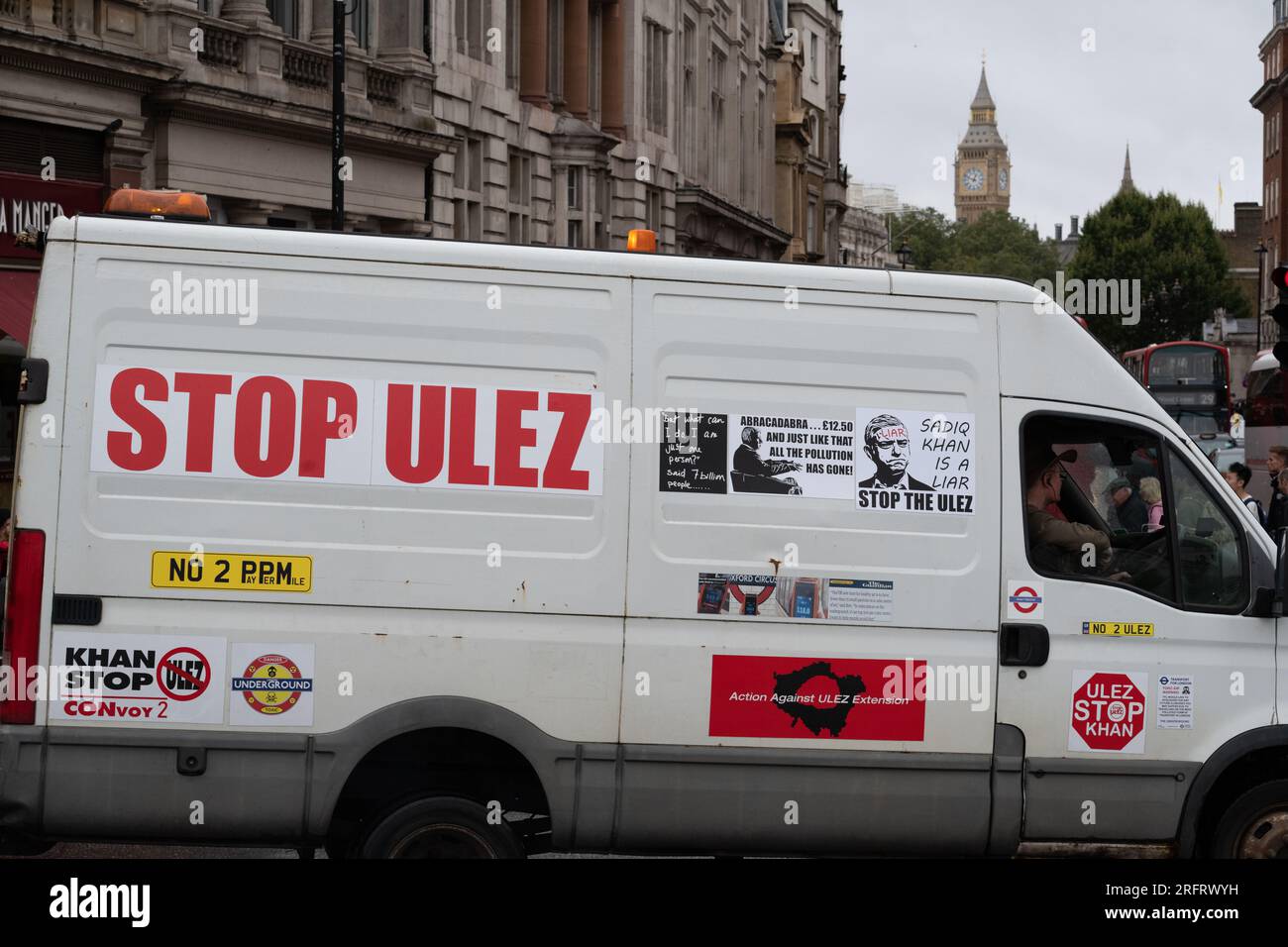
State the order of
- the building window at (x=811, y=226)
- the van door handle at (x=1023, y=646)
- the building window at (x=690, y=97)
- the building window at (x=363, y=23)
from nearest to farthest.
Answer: the van door handle at (x=1023, y=646) → the building window at (x=363, y=23) → the building window at (x=690, y=97) → the building window at (x=811, y=226)

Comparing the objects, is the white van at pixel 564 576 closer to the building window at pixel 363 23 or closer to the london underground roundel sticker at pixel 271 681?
the london underground roundel sticker at pixel 271 681

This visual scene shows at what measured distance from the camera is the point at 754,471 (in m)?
6.68

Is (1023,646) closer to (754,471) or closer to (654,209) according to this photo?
(754,471)

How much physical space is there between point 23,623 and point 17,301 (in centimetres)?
1160

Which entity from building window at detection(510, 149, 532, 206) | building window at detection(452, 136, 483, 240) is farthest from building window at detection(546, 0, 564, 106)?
building window at detection(452, 136, 483, 240)

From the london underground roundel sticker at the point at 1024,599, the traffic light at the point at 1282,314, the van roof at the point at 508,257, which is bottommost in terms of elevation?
the london underground roundel sticker at the point at 1024,599

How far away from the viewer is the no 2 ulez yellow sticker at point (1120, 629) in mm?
6863

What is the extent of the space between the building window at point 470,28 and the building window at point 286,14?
199 inches

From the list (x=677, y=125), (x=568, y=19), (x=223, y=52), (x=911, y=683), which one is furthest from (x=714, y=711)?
(x=677, y=125)

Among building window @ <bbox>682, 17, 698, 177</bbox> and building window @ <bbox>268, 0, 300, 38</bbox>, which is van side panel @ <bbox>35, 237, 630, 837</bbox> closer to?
building window @ <bbox>268, 0, 300, 38</bbox>

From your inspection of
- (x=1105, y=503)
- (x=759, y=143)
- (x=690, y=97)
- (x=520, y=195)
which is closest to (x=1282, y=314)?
(x=1105, y=503)

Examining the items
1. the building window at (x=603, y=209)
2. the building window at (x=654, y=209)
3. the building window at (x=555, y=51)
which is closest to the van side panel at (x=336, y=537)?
the building window at (x=555, y=51)

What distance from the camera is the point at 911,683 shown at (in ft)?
22.1

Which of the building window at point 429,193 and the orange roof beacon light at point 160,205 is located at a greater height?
the building window at point 429,193
